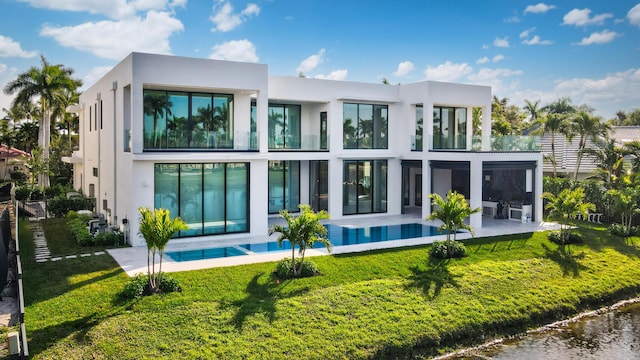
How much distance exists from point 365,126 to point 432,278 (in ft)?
38.5

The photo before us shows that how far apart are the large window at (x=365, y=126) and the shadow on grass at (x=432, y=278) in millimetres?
9999

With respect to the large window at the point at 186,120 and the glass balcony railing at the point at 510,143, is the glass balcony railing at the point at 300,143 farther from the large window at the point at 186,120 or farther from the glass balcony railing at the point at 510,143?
the glass balcony railing at the point at 510,143

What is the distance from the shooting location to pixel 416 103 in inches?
1048

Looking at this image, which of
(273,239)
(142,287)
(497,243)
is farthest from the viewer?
(273,239)

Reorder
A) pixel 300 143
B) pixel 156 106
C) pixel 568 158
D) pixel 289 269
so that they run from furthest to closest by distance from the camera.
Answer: pixel 568 158 < pixel 300 143 < pixel 156 106 < pixel 289 269

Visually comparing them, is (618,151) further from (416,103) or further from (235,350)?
(235,350)

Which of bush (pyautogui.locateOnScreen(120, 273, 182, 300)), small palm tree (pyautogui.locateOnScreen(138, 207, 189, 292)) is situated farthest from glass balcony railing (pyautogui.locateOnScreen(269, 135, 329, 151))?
bush (pyautogui.locateOnScreen(120, 273, 182, 300))

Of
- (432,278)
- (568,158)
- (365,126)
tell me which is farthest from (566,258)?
(568,158)

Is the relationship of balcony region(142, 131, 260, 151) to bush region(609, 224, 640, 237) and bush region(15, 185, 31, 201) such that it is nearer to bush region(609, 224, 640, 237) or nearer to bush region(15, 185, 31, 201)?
bush region(15, 185, 31, 201)

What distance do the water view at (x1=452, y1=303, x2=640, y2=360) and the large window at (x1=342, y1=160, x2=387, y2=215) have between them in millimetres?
12616

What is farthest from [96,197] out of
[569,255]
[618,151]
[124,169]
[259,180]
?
[618,151]

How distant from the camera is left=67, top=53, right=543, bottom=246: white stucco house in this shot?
64.5 feet

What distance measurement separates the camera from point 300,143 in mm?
25656

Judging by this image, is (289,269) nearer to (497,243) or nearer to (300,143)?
(497,243)
